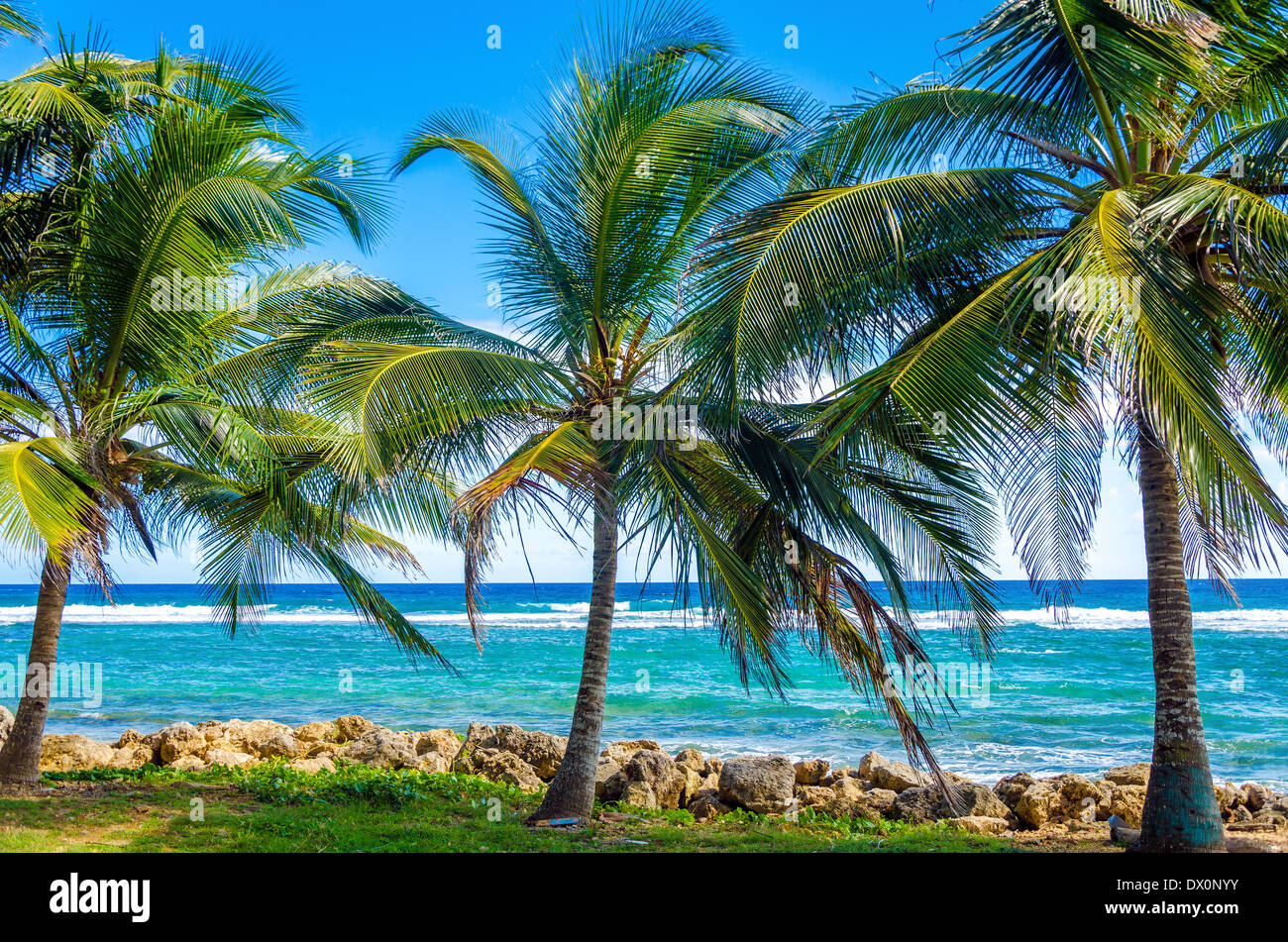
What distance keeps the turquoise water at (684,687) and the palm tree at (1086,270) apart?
1.66m

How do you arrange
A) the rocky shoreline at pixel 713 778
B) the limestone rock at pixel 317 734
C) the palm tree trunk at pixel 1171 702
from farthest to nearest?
the limestone rock at pixel 317 734 → the rocky shoreline at pixel 713 778 → the palm tree trunk at pixel 1171 702

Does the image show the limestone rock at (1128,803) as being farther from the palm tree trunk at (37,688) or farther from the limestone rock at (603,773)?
the palm tree trunk at (37,688)

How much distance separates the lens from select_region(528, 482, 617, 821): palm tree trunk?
25.7ft

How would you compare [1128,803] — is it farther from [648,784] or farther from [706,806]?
[648,784]

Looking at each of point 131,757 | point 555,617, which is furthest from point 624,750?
point 555,617

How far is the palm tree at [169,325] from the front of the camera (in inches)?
276

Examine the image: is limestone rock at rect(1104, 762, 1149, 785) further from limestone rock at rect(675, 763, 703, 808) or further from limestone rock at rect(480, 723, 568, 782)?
limestone rock at rect(480, 723, 568, 782)

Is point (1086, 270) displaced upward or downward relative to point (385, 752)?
upward

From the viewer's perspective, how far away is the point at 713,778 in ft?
37.3

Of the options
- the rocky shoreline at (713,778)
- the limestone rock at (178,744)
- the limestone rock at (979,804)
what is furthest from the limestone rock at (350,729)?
the limestone rock at (979,804)

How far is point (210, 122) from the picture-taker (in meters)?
7.01

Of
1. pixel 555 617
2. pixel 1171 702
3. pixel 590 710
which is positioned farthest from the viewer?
pixel 555 617

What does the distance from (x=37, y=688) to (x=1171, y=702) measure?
32.7 ft

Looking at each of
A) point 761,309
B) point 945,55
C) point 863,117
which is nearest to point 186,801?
point 761,309
